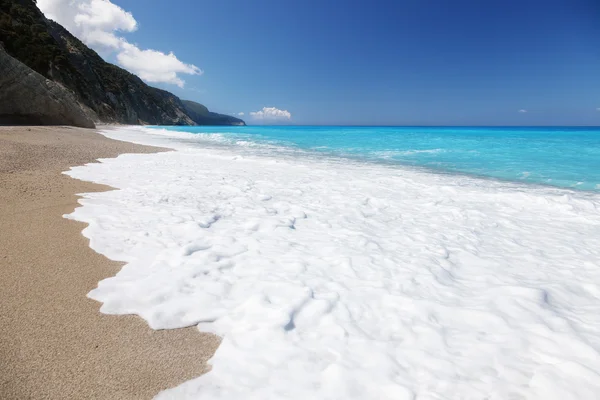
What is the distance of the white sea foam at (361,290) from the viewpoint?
1875 millimetres

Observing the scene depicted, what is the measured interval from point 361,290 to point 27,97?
2526 cm

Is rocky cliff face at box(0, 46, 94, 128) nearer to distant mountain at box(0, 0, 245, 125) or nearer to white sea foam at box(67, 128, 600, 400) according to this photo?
distant mountain at box(0, 0, 245, 125)

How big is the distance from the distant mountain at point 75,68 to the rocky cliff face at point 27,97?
0.68m

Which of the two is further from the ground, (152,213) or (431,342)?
(152,213)

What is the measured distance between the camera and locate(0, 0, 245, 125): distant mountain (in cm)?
3556

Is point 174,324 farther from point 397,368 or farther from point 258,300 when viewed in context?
point 397,368

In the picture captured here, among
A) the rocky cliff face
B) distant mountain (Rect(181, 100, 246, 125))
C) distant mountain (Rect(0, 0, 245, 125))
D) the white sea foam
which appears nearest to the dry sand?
the white sea foam

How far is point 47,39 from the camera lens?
4169cm

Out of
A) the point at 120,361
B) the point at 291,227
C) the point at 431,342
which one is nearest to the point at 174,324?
the point at 120,361

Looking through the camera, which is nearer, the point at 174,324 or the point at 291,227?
the point at 174,324

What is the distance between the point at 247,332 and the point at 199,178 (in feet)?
17.9

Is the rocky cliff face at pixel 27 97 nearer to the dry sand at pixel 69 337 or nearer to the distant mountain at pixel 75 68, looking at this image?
the distant mountain at pixel 75 68

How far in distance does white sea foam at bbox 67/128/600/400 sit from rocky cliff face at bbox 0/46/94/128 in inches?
807

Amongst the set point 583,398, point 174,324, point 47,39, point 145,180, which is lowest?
point 583,398
